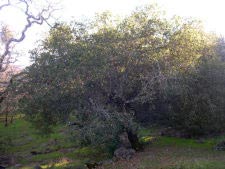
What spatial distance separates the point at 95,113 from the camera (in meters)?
27.8

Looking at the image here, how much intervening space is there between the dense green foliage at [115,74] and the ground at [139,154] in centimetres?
290

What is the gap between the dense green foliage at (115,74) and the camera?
28266 millimetres

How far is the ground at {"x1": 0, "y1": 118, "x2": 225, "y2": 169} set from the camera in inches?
1000

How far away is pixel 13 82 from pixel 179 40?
525 inches

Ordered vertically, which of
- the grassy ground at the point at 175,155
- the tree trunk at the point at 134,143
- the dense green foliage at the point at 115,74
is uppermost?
the dense green foliage at the point at 115,74

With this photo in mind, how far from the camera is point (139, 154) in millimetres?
31312

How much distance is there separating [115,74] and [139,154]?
6.91 metres

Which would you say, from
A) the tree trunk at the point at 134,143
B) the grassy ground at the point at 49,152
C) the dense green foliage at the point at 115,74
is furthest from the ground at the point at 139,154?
the dense green foliage at the point at 115,74

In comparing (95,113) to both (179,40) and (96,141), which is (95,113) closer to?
(96,141)

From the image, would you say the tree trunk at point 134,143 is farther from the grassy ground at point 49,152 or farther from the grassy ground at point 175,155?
the grassy ground at point 49,152

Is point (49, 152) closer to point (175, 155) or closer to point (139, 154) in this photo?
point (139, 154)

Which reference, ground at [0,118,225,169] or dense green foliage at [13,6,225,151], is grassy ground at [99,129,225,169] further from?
dense green foliage at [13,6,225,151]

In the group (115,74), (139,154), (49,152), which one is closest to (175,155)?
(139,154)

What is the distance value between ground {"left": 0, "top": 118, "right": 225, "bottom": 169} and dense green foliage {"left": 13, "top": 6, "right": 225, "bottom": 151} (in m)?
2.90
